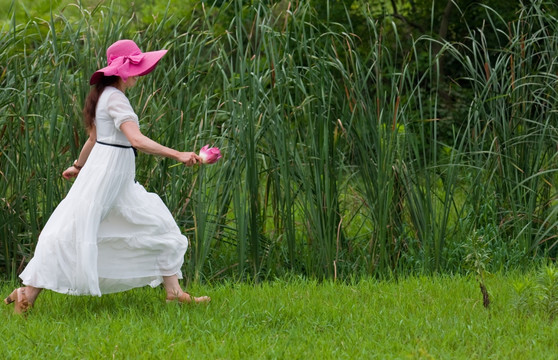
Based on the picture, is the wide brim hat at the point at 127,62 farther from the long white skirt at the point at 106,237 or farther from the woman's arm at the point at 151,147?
the long white skirt at the point at 106,237

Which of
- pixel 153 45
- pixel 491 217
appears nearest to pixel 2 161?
pixel 153 45

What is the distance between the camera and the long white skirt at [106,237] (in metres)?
4.39

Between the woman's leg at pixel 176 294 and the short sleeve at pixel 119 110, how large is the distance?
32.8 inches

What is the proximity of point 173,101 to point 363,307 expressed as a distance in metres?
2.01

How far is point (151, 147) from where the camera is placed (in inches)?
172

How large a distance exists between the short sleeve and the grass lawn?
0.95 meters

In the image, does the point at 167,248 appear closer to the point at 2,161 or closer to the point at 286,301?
the point at 286,301

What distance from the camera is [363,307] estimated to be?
455 cm

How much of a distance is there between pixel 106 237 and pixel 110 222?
0.08 metres

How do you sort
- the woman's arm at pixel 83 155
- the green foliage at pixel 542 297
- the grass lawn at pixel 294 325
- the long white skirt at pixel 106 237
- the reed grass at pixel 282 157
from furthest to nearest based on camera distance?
the reed grass at pixel 282 157 → the woman's arm at pixel 83 155 → the long white skirt at pixel 106 237 → the green foliage at pixel 542 297 → the grass lawn at pixel 294 325

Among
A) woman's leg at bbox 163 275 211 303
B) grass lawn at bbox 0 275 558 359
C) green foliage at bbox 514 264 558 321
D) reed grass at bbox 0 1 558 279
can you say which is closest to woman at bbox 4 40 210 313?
woman's leg at bbox 163 275 211 303

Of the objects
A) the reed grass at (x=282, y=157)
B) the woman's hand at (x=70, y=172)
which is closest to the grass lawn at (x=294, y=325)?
the reed grass at (x=282, y=157)

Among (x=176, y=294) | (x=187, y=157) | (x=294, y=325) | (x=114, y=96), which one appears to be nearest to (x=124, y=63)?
(x=114, y=96)

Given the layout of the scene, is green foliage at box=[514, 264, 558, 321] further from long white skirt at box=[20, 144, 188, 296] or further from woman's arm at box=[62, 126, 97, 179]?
woman's arm at box=[62, 126, 97, 179]
